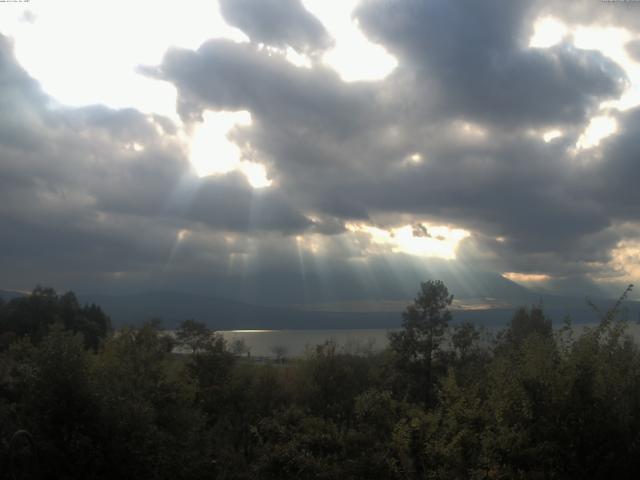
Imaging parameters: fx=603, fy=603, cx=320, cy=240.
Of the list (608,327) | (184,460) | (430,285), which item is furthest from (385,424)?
(430,285)

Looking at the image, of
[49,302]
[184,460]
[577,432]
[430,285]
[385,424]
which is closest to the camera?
[577,432]

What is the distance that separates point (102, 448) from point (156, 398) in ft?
35.6

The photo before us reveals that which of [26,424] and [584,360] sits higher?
[584,360]

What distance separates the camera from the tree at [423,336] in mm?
44094

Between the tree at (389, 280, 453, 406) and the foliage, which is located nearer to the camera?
the foliage

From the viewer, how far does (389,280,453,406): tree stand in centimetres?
4409

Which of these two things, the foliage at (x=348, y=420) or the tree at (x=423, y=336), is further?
the tree at (x=423, y=336)

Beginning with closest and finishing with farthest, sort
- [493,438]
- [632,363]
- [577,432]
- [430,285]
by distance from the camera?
1. [577,432]
2. [493,438]
3. [632,363]
4. [430,285]

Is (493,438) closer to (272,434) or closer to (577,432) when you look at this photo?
(577,432)

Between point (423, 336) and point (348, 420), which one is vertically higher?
point (423, 336)

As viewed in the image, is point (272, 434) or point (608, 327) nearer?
point (608, 327)

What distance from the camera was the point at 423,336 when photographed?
45.7 meters

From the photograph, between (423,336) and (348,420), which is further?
(423,336)

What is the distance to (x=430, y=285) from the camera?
155 ft
